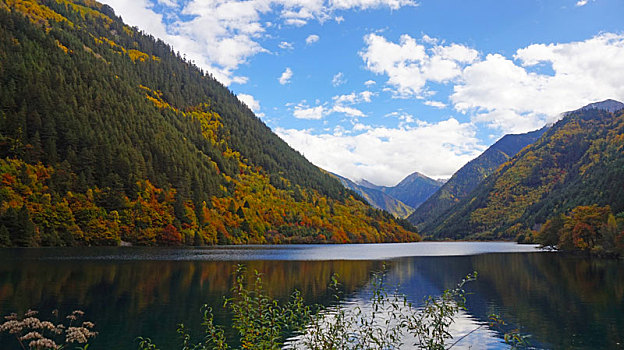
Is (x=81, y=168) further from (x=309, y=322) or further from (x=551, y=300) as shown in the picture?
(x=309, y=322)

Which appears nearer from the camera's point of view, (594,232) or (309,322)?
(309,322)

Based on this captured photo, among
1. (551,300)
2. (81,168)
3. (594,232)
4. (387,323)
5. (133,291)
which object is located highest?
(81,168)

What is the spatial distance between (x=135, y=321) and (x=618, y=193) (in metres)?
157

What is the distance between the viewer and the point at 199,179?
632ft

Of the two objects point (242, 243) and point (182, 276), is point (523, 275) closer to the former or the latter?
point (182, 276)

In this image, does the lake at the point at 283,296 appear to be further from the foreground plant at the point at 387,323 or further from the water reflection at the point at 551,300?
the foreground plant at the point at 387,323

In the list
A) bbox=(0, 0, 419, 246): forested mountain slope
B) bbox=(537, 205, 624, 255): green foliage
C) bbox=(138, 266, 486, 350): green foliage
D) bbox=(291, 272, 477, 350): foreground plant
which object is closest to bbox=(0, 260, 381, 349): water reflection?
bbox=(291, 272, 477, 350): foreground plant

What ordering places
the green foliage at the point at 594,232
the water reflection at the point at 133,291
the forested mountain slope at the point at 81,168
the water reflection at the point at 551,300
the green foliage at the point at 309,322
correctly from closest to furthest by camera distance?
the green foliage at the point at 309,322 < the water reflection at the point at 133,291 < the water reflection at the point at 551,300 < the green foliage at the point at 594,232 < the forested mountain slope at the point at 81,168

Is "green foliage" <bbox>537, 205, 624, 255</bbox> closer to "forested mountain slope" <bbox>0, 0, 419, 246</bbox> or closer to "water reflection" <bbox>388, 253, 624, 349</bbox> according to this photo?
"water reflection" <bbox>388, 253, 624, 349</bbox>

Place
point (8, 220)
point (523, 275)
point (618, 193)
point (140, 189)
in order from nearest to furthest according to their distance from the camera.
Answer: point (523, 275) → point (8, 220) → point (618, 193) → point (140, 189)

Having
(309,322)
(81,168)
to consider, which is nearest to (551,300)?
(309,322)

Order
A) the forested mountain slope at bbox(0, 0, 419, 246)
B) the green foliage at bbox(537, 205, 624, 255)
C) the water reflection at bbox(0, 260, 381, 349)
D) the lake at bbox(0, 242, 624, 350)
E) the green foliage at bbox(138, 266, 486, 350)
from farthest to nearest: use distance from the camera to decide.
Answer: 1. the forested mountain slope at bbox(0, 0, 419, 246)
2. the green foliage at bbox(537, 205, 624, 255)
3. the water reflection at bbox(0, 260, 381, 349)
4. the lake at bbox(0, 242, 624, 350)
5. the green foliage at bbox(138, 266, 486, 350)

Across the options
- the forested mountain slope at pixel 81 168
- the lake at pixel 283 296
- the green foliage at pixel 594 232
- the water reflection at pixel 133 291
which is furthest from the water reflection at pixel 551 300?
the forested mountain slope at pixel 81 168

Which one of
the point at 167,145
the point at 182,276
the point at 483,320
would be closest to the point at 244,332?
the point at 483,320
